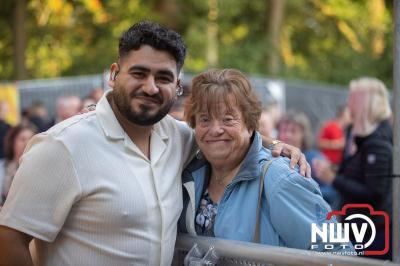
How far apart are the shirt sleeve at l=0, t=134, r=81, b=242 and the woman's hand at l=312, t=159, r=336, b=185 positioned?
10.0 ft

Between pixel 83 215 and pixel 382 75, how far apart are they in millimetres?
25050

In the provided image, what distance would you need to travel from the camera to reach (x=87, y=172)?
9.48ft

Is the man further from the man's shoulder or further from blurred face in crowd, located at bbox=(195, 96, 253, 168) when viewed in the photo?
blurred face in crowd, located at bbox=(195, 96, 253, 168)

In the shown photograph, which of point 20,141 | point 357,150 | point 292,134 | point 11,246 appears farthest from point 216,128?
point 20,141

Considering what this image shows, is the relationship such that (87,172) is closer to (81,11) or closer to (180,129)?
(180,129)

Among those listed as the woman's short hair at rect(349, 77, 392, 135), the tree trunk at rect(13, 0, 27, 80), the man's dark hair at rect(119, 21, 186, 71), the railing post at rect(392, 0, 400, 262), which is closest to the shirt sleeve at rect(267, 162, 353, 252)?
the railing post at rect(392, 0, 400, 262)

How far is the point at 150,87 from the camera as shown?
3.01 metres

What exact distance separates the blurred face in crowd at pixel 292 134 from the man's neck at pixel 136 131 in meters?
3.51

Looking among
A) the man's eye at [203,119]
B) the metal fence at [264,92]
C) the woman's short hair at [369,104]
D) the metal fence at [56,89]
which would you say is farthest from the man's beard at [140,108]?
the metal fence at [56,89]

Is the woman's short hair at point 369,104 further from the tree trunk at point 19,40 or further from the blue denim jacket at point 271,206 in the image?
the tree trunk at point 19,40

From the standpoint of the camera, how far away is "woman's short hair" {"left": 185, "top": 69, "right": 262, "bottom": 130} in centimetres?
323

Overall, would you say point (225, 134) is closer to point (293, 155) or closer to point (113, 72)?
point (293, 155)

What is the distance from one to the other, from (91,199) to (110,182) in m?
0.10

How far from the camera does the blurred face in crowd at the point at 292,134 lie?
659 cm
